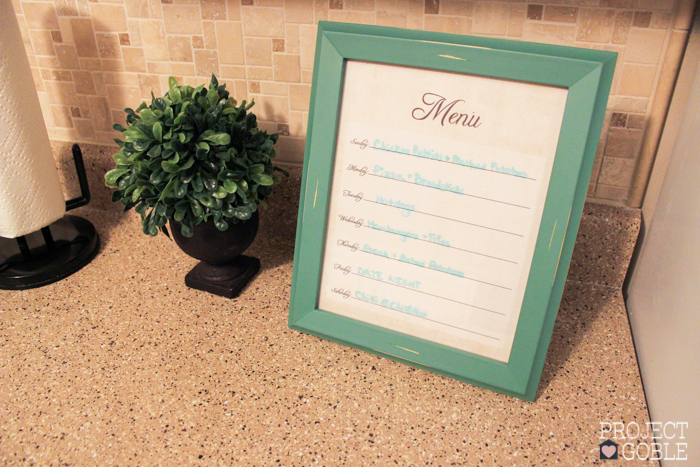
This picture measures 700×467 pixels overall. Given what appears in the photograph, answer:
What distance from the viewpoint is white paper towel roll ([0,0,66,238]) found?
62 centimetres

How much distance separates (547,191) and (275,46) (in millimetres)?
453

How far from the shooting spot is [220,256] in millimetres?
670

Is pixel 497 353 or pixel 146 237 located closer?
pixel 497 353

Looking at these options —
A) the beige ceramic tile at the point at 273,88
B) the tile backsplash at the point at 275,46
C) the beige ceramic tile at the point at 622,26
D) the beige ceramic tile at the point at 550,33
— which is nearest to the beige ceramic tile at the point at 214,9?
the tile backsplash at the point at 275,46

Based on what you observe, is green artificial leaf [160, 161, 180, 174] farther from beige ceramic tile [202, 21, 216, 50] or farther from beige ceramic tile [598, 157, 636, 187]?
beige ceramic tile [598, 157, 636, 187]

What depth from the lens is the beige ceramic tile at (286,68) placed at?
72cm

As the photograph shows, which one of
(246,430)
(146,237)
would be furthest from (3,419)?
(146,237)

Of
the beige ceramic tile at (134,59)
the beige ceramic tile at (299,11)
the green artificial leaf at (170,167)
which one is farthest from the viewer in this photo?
the beige ceramic tile at (134,59)

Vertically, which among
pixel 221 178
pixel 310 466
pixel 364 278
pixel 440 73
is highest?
pixel 440 73

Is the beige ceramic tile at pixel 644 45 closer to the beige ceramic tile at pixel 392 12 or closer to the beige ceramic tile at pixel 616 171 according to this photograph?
the beige ceramic tile at pixel 616 171

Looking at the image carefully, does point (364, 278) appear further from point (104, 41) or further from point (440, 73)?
point (104, 41)

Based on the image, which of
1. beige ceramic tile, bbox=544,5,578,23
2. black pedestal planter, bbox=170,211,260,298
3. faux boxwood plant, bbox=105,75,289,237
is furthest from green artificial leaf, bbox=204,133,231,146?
beige ceramic tile, bbox=544,5,578,23

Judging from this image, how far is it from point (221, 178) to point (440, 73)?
0.95ft

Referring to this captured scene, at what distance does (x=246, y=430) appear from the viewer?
0.51 m
